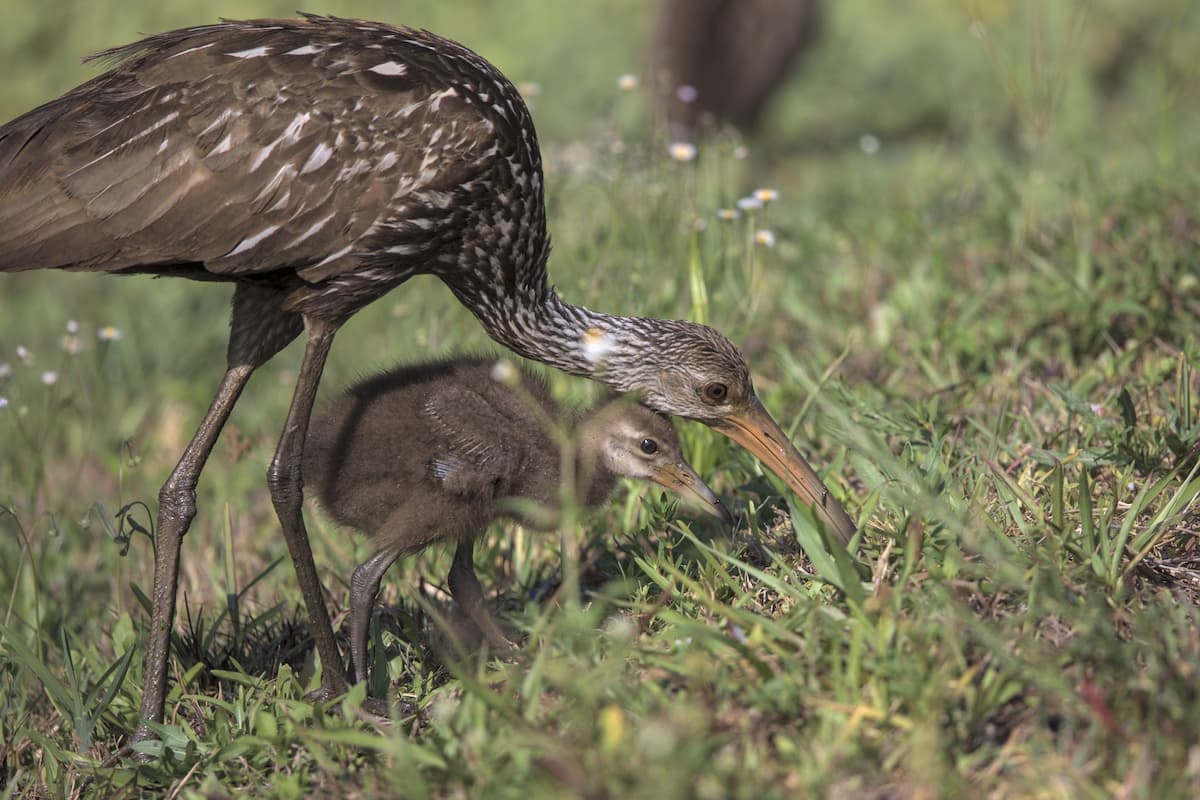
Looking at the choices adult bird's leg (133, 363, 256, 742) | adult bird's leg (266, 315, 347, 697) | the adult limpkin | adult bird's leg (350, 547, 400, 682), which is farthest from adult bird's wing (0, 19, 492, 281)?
adult bird's leg (350, 547, 400, 682)

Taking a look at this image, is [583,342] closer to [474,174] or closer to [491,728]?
[474,174]

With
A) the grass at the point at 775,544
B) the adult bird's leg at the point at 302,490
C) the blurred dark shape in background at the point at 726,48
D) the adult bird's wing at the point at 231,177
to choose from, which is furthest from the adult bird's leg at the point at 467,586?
the blurred dark shape in background at the point at 726,48

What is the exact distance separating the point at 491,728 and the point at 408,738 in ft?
1.36

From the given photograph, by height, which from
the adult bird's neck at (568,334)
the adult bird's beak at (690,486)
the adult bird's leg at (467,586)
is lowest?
the adult bird's leg at (467,586)

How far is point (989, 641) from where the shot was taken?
2.67 m

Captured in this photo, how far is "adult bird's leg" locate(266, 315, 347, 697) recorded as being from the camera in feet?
12.3

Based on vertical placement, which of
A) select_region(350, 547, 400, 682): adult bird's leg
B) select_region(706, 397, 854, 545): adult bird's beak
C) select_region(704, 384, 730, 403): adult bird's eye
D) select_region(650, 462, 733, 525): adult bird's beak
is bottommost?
select_region(350, 547, 400, 682): adult bird's leg

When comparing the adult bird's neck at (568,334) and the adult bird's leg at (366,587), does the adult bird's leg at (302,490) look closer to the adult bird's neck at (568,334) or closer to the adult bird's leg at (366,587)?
the adult bird's leg at (366,587)

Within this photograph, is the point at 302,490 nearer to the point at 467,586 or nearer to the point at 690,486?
the point at 467,586

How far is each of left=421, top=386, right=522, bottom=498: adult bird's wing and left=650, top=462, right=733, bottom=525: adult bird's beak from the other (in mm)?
440

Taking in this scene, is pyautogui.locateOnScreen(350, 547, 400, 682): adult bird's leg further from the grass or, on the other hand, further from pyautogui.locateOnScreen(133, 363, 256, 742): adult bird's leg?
pyautogui.locateOnScreen(133, 363, 256, 742): adult bird's leg

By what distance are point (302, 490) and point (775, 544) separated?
1408 mm

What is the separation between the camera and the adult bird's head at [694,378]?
4023 millimetres

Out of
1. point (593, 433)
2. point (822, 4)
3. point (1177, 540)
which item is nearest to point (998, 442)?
point (1177, 540)
